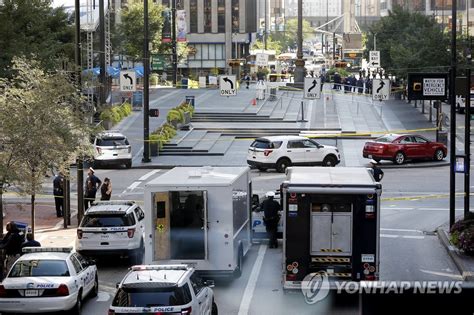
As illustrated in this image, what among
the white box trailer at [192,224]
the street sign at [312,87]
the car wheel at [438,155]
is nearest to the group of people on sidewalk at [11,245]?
the white box trailer at [192,224]

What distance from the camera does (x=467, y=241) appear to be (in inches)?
882

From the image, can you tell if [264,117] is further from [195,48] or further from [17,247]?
[195,48]

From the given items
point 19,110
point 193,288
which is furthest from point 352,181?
point 19,110

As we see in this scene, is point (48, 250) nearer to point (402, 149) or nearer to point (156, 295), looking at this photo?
point (156, 295)

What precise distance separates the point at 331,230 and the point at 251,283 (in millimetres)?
3093

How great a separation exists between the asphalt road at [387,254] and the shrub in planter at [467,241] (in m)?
0.47

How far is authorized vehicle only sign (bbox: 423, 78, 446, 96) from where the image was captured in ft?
83.3

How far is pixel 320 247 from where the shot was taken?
17719 mm

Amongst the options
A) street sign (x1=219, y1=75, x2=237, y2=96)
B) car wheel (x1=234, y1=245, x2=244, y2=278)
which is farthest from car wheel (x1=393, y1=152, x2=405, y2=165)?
car wheel (x1=234, y1=245, x2=244, y2=278)

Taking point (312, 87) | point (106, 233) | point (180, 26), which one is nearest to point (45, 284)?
point (106, 233)

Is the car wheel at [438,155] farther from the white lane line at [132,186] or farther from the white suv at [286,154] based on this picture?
the white lane line at [132,186]

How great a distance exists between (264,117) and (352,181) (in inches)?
1502

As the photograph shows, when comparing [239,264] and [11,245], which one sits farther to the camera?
[11,245]

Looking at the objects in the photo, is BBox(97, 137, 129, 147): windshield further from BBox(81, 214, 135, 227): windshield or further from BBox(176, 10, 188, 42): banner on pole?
BBox(176, 10, 188, 42): banner on pole
